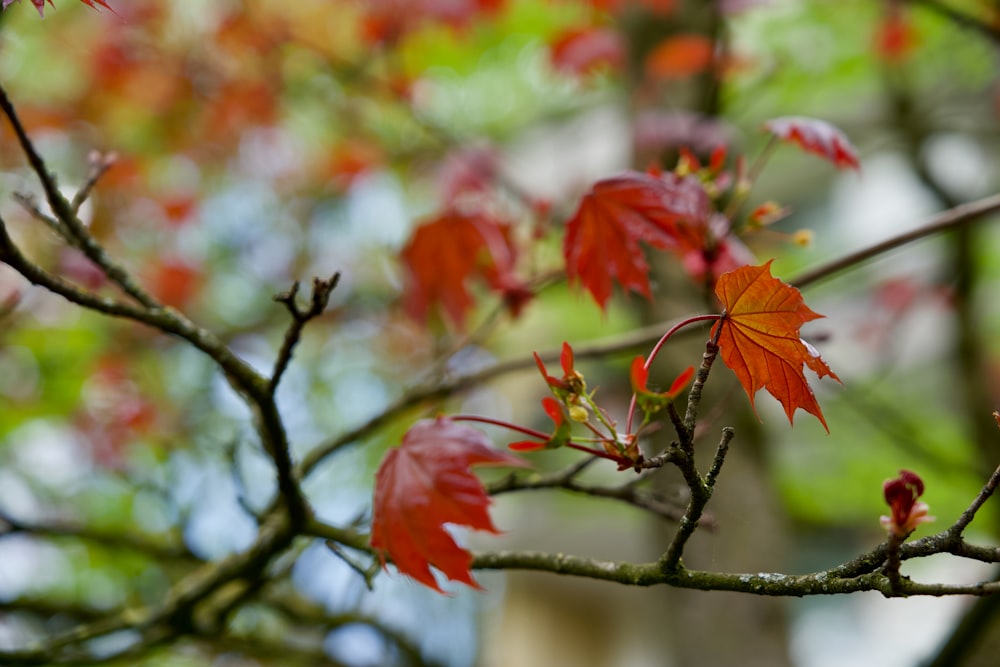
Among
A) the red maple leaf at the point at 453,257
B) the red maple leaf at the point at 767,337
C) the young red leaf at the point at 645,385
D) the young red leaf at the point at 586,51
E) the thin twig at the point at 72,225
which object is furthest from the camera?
the young red leaf at the point at 586,51

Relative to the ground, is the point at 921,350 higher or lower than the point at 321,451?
higher

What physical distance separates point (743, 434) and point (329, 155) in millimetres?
3046

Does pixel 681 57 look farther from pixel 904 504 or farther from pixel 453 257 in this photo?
pixel 904 504

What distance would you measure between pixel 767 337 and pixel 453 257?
1010 mm

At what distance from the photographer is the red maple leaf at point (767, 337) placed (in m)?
0.77

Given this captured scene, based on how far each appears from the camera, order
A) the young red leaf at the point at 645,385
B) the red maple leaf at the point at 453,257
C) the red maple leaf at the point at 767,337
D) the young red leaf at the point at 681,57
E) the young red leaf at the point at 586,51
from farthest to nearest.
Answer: the young red leaf at the point at 586,51 < the young red leaf at the point at 681,57 < the red maple leaf at the point at 453,257 < the red maple leaf at the point at 767,337 < the young red leaf at the point at 645,385

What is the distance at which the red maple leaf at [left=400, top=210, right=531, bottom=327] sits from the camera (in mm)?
1688

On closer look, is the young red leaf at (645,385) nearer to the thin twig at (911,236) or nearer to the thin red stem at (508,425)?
the thin red stem at (508,425)

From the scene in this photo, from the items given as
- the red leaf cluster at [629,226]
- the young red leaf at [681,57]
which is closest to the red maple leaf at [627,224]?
the red leaf cluster at [629,226]

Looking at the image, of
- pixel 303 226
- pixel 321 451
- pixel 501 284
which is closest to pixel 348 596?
pixel 321 451

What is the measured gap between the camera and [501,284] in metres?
1.61

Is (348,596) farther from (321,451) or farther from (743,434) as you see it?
(743,434)

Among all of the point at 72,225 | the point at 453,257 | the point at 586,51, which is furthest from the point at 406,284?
the point at 586,51

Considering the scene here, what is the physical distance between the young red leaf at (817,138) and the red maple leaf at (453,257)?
613 millimetres
